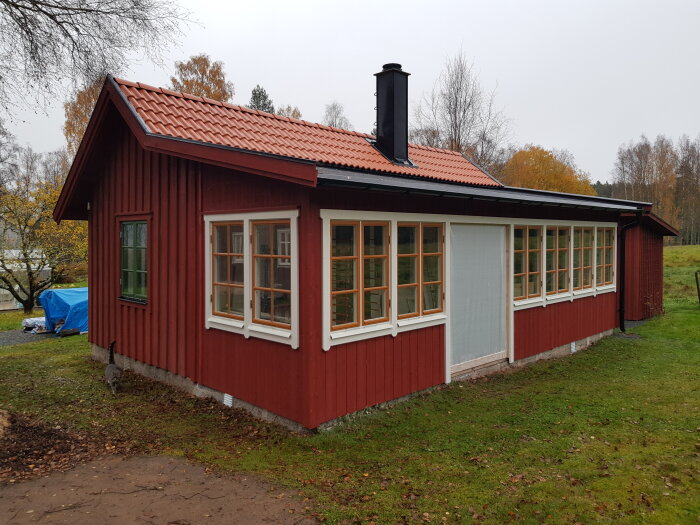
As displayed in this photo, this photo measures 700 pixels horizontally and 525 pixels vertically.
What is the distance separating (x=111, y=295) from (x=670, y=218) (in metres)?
42.2

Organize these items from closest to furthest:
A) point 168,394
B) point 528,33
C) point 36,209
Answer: point 168,394 < point 528,33 < point 36,209

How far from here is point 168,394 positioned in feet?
23.5

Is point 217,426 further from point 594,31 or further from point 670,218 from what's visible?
point 670,218

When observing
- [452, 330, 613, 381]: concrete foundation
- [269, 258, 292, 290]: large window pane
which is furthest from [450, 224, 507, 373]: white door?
[269, 258, 292, 290]: large window pane

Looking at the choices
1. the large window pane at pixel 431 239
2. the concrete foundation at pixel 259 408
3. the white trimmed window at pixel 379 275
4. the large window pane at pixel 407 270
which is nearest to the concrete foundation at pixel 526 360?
the concrete foundation at pixel 259 408

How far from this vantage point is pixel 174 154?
6.16 metres

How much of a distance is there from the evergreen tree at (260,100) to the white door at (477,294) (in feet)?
99.0

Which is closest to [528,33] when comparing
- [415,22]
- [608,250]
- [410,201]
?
[415,22]

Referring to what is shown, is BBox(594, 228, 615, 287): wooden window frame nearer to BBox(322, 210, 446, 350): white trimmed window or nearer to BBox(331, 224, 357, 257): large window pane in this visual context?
BBox(322, 210, 446, 350): white trimmed window

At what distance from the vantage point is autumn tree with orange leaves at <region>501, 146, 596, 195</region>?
3716 cm

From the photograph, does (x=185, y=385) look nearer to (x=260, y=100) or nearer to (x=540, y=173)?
(x=260, y=100)

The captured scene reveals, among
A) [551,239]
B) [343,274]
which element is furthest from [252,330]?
[551,239]

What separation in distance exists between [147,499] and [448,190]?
176 inches

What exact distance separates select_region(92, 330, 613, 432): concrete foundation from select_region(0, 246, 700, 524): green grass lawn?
0.11 m
